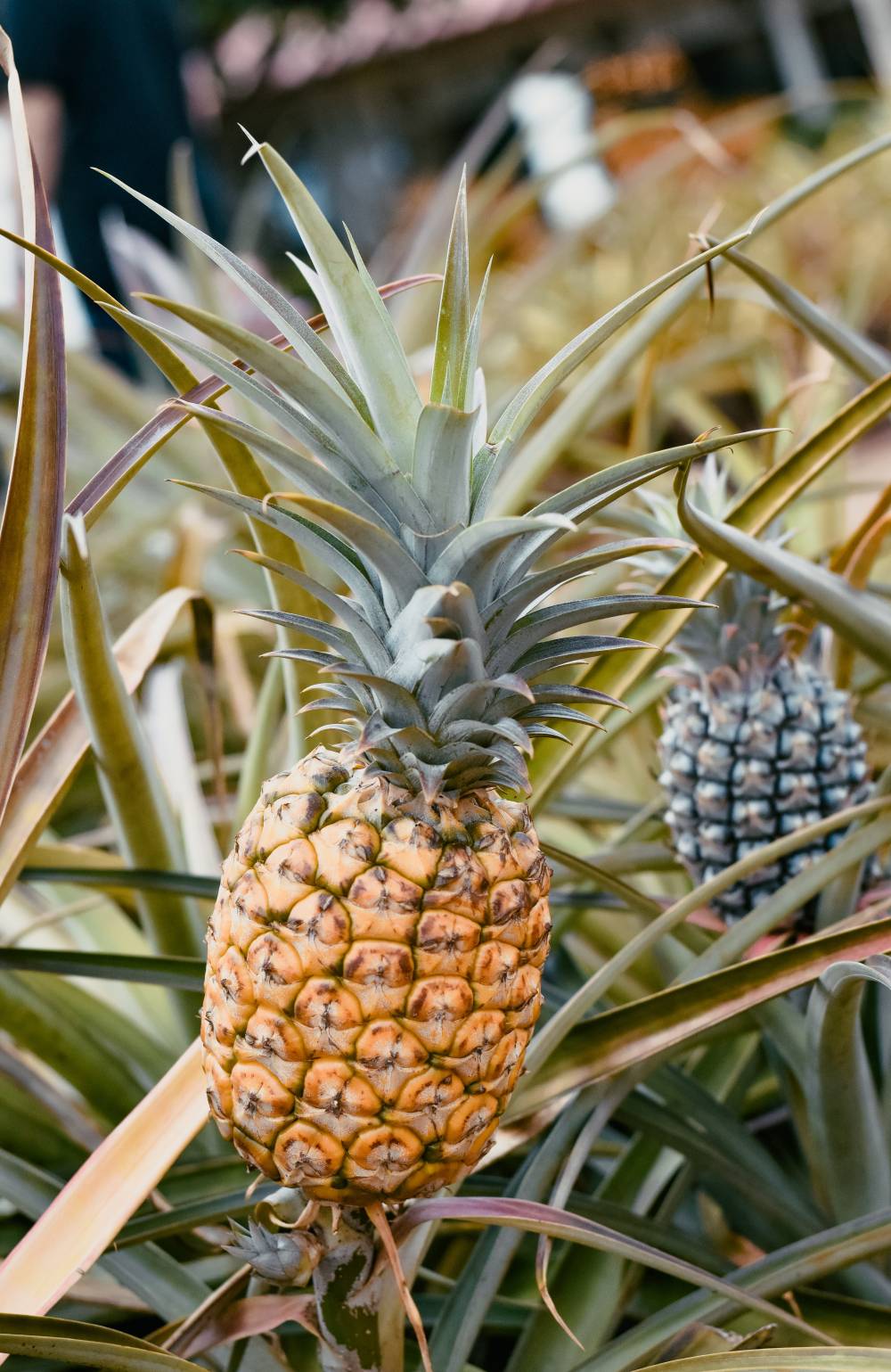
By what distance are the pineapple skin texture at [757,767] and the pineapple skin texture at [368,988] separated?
0.35 meters

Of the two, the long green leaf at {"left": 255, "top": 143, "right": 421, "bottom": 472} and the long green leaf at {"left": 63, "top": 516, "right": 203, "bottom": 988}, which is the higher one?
the long green leaf at {"left": 255, "top": 143, "right": 421, "bottom": 472}

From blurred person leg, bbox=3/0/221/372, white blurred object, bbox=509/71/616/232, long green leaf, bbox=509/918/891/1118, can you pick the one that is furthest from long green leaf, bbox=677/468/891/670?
blurred person leg, bbox=3/0/221/372

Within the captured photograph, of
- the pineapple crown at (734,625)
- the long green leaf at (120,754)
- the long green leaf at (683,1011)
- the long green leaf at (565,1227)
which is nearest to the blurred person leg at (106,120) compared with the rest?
the long green leaf at (120,754)

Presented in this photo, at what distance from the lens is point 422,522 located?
0.69 m

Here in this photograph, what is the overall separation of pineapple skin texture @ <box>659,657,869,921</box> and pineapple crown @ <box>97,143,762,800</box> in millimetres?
292

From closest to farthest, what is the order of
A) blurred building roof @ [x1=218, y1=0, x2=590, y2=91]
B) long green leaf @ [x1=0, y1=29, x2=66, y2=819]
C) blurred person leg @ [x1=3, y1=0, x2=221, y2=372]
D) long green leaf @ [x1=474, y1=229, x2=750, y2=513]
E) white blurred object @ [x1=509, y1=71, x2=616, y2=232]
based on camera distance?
long green leaf @ [x1=474, y1=229, x2=750, y2=513], long green leaf @ [x1=0, y1=29, x2=66, y2=819], white blurred object @ [x1=509, y1=71, x2=616, y2=232], blurred person leg @ [x1=3, y1=0, x2=221, y2=372], blurred building roof @ [x1=218, y1=0, x2=590, y2=91]

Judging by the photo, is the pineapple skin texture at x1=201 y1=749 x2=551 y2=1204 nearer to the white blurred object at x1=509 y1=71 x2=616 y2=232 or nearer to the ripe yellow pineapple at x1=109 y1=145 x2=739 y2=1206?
the ripe yellow pineapple at x1=109 y1=145 x2=739 y2=1206

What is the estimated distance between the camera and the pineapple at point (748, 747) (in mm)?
972

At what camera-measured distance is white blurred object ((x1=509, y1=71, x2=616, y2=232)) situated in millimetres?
2172

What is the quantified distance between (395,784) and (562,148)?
24.2 feet

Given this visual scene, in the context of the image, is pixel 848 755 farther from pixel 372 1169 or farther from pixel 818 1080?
pixel 372 1169

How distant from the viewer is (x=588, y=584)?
1.43m

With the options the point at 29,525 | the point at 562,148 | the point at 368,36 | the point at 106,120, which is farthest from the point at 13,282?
the point at 368,36

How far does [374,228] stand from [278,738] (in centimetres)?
974
